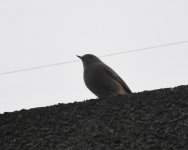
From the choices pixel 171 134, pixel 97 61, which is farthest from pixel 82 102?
pixel 97 61

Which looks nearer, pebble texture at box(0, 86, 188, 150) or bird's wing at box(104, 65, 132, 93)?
pebble texture at box(0, 86, 188, 150)

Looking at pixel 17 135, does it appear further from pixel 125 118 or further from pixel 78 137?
pixel 125 118

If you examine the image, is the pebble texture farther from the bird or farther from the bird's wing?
the bird's wing

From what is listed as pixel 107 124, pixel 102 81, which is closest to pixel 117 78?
pixel 102 81

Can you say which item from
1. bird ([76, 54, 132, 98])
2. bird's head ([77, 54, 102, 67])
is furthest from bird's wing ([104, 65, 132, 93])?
bird's head ([77, 54, 102, 67])

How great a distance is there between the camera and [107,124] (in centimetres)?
288

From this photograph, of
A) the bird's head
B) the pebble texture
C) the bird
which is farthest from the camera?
the bird's head

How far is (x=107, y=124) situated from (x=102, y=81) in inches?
131

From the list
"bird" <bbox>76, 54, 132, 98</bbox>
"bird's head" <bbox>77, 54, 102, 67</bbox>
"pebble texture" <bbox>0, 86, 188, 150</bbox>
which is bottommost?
"pebble texture" <bbox>0, 86, 188, 150</bbox>

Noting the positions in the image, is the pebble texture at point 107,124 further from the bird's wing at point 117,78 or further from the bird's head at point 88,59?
the bird's head at point 88,59

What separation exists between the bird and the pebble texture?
289 cm

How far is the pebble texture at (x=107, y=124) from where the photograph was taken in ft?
8.78

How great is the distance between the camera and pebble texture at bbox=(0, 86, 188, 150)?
2.68 meters

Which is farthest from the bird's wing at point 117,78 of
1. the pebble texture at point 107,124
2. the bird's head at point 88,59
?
the pebble texture at point 107,124
